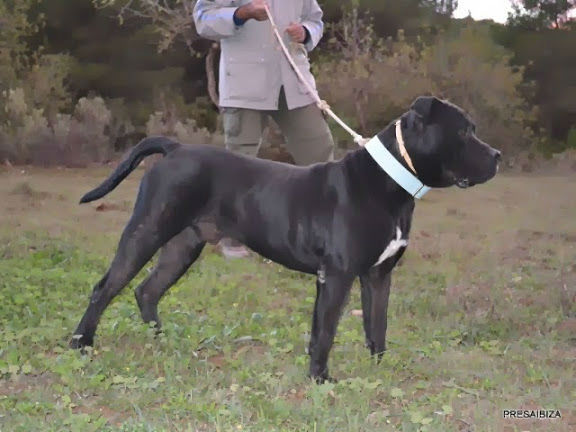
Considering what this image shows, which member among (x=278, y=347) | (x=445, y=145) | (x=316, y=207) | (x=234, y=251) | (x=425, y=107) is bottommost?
(x=234, y=251)

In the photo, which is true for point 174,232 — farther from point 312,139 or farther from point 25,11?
point 25,11

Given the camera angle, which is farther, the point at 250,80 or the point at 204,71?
the point at 204,71

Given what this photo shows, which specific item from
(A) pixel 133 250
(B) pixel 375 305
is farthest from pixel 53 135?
(B) pixel 375 305

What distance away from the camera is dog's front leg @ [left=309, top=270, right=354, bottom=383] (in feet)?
11.7

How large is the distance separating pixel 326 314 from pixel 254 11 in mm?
2118

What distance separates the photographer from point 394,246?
3.57 meters

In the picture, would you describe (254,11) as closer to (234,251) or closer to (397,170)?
(397,170)

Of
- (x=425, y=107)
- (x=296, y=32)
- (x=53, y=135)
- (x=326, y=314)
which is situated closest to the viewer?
(x=425, y=107)

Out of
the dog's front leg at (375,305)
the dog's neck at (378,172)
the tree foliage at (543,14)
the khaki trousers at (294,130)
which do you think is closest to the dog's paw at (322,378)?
the dog's front leg at (375,305)

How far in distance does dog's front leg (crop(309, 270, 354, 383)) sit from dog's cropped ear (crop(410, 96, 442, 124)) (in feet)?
2.45

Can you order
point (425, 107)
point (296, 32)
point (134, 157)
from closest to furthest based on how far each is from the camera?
point (425, 107) < point (134, 157) < point (296, 32)

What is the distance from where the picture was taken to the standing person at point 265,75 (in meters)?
5.16

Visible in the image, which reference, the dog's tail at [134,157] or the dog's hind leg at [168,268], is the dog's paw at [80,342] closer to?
the dog's hind leg at [168,268]

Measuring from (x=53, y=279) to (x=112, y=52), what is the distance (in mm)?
8080
